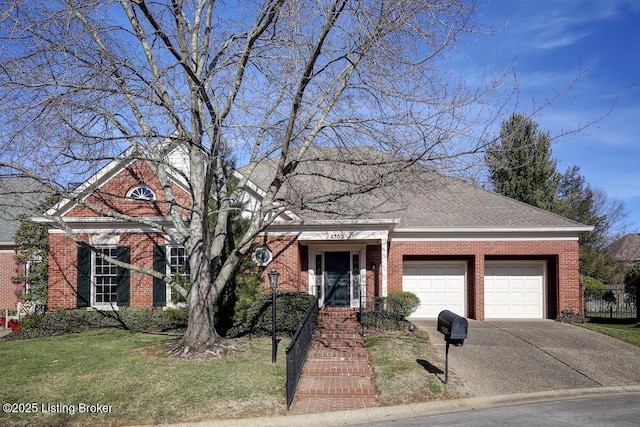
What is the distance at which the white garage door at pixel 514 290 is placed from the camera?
61.2 ft

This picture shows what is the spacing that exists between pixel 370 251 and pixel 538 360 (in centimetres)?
730

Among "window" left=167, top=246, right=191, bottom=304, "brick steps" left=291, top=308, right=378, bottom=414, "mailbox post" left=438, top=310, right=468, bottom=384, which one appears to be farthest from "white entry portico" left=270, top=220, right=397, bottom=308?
"mailbox post" left=438, top=310, right=468, bottom=384

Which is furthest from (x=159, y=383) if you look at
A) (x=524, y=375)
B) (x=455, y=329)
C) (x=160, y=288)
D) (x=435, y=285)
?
(x=435, y=285)

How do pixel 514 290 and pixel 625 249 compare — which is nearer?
pixel 514 290

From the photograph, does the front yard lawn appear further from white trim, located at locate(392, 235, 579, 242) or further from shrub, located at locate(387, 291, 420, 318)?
white trim, located at locate(392, 235, 579, 242)

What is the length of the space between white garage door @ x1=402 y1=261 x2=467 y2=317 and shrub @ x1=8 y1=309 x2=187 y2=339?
8.28m

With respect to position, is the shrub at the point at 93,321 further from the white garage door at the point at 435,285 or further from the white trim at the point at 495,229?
the white garage door at the point at 435,285

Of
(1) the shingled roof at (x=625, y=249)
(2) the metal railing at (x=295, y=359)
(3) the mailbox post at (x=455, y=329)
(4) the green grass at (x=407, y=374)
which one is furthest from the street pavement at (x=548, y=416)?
(1) the shingled roof at (x=625, y=249)

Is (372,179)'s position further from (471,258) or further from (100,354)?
(471,258)

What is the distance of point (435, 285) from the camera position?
18781 millimetres

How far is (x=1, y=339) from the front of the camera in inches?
580

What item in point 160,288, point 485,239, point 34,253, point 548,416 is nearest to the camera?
point 548,416

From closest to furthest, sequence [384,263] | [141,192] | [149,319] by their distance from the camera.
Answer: [149,319] → [384,263] → [141,192]

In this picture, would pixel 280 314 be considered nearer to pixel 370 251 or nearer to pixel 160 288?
pixel 160 288
